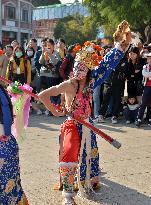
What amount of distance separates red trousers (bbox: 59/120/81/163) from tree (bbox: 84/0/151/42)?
1970cm

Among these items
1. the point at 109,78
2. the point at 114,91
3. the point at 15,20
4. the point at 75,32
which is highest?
the point at 15,20

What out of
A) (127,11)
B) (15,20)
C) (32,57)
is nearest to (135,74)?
(32,57)

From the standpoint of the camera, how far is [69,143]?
4402mm

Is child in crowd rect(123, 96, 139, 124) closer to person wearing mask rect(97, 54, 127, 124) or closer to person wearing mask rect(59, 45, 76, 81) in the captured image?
person wearing mask rect(97, 54, 127, 124)

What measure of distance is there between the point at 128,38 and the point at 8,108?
1970 mm

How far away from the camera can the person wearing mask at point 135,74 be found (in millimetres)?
8844

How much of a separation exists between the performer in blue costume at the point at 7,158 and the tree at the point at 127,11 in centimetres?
2076

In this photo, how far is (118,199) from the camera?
4602 millimetres

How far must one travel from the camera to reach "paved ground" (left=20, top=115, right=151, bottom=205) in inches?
182

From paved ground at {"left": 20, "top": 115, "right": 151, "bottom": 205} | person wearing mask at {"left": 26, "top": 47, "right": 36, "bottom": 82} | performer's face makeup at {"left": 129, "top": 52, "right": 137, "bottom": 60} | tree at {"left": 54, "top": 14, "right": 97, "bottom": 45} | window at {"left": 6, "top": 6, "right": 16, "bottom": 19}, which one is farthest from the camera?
window at {"left": 6, "top": 6, "right": 16, "bottom": 19}

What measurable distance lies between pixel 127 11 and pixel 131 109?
16.4 m

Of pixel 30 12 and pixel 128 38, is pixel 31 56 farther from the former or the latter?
pixel 30 12

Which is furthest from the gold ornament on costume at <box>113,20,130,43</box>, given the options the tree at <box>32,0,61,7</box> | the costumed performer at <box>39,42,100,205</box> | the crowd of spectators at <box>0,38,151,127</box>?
the tree at <box>32,0,61,7</box>

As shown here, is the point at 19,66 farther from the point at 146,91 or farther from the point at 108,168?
the point at 108,168
